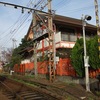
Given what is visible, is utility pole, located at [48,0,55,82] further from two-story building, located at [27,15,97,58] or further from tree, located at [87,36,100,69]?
two-story building, located at [27,15,97,58]

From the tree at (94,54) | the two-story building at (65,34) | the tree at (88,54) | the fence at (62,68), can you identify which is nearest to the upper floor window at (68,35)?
the two-story building at (65,34)

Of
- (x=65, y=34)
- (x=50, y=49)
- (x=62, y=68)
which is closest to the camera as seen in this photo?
(x=50, y=49)

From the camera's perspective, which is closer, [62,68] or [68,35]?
[62,68]

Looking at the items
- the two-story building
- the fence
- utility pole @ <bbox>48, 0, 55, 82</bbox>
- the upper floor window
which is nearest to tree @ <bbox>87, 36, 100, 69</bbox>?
the fence

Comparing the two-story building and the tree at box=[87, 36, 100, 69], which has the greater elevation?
the two-story building

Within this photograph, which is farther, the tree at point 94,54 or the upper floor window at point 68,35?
the upper floor window at point 68,35

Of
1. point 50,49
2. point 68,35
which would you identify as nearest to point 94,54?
point 50,49

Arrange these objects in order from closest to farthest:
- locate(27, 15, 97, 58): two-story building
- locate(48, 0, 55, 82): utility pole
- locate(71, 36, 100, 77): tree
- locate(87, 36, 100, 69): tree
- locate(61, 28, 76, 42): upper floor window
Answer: locate(87, 36, 100, 69): tree
locate(71, 36, 100, 77): tree
locate(48, 0, 55, 82): utility pole
locate(27, 15, 97, 58): two-story building
locate(61, 28, 76, 42): upper floor window

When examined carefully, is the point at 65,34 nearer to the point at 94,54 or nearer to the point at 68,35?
the point at 68,35

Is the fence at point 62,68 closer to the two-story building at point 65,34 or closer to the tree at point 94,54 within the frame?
the tree at point 94,54

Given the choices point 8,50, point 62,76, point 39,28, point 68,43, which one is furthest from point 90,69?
point 8,50

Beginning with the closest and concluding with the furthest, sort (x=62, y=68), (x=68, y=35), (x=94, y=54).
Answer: (x=94, y=54), (x=62, y=68), (x=68, y=35)

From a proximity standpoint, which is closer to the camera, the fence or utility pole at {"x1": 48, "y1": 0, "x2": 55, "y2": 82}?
the fence

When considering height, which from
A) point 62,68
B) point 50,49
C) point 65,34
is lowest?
point 62,68
